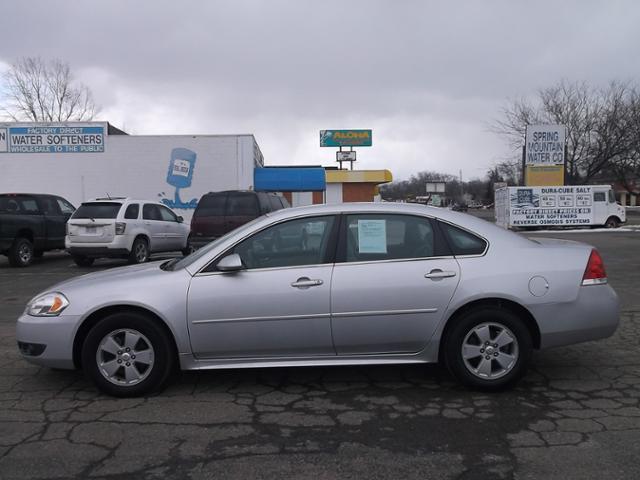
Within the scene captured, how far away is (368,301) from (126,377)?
2.02m

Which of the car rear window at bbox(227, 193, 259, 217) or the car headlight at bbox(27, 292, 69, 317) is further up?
the car rear window at bbox(227, 193, 259, 217)

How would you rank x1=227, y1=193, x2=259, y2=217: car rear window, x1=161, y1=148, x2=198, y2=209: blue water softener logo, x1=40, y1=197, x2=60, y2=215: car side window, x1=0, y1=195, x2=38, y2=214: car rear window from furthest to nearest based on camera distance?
x1=161, y1=148, x2=198, y2=209: blue water softener logo → x1=40, y1=197, x2=60, y2=215: car side window → x1=0, y1=195, x2=38, y2=214: car rear window → x1=227, y1=193, x2=259, y2=217: car rear window

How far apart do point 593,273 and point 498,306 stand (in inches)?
33.5

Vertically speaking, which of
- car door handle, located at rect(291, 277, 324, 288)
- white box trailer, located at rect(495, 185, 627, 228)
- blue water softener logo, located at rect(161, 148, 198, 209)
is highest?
blue water softener logo, located at rect(161, 148, 198, 209)

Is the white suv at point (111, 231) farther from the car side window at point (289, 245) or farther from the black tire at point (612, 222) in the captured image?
the black tire at point (612, 222)

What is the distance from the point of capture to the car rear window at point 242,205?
1212cm

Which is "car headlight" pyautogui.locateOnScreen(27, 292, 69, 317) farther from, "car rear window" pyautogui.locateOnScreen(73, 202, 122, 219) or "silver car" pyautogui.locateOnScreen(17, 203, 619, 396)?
"car rear window" pyautogui.locateOnScreen(73, 202, 122, 219)

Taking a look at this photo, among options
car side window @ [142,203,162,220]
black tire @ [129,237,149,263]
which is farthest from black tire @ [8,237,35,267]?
car side window @ [142,203,162,220]

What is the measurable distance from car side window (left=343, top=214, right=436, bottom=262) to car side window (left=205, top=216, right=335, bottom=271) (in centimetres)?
20

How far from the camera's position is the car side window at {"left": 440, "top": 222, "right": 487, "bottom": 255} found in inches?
175

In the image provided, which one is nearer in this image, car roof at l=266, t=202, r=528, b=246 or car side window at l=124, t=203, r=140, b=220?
car roof at l=266, t=202, r=528, b=246

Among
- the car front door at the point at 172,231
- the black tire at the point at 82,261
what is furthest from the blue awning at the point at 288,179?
the black tire at the point at 82,261

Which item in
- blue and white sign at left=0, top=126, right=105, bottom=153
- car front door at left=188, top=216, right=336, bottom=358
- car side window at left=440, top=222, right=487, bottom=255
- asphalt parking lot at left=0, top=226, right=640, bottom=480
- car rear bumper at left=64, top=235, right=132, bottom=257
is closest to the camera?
asphalt parking lot at left=0, top=226, right=640, bottom=480

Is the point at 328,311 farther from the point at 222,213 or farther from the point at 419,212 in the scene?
the point at 222,213
